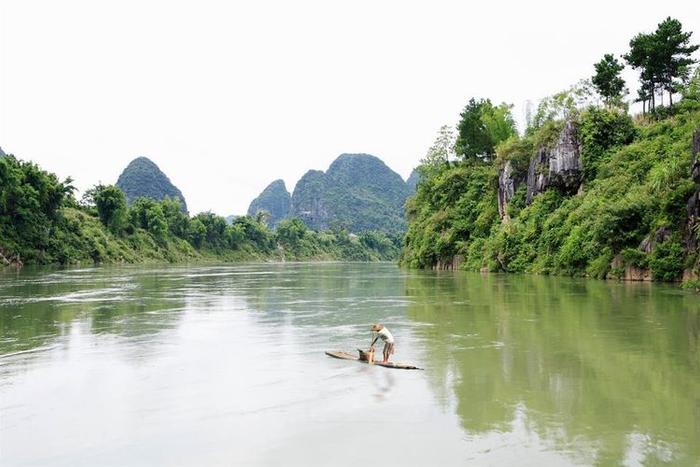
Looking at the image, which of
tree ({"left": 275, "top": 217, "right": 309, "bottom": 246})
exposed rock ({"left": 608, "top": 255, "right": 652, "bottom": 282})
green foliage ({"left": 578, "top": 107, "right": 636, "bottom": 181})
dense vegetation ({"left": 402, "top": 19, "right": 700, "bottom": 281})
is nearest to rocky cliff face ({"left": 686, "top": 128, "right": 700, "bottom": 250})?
dense vegetation ({"left": 402, "top": 19, "right": 700, "bottom": 281})

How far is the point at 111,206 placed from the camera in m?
93.6

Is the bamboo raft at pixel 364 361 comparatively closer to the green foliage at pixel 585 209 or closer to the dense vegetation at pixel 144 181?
the green foliage at pixel 585 209

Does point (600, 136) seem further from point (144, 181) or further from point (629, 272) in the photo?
point (144, 181)

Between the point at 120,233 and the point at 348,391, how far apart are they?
315 ft

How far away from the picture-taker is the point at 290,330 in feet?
47.7

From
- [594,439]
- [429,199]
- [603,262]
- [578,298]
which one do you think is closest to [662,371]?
[594,439]

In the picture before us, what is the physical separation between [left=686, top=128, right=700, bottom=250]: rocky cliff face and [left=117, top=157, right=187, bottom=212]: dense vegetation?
6395 inches

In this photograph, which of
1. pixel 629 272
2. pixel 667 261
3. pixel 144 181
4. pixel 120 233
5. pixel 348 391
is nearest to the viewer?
pixel 348 391

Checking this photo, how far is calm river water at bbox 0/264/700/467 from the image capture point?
5938 mm

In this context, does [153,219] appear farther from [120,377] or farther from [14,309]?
[120,377]

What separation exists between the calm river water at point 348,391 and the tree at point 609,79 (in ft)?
131

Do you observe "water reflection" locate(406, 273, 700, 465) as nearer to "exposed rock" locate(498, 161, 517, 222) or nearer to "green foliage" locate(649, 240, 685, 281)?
"green foliage" locate(649, 240, 685, 281)

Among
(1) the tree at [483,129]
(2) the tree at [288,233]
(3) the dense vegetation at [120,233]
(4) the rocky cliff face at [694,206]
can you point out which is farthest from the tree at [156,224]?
(4) the rocky cliff face at [694,206]

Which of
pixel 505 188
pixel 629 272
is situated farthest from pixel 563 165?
pixel 629 272
